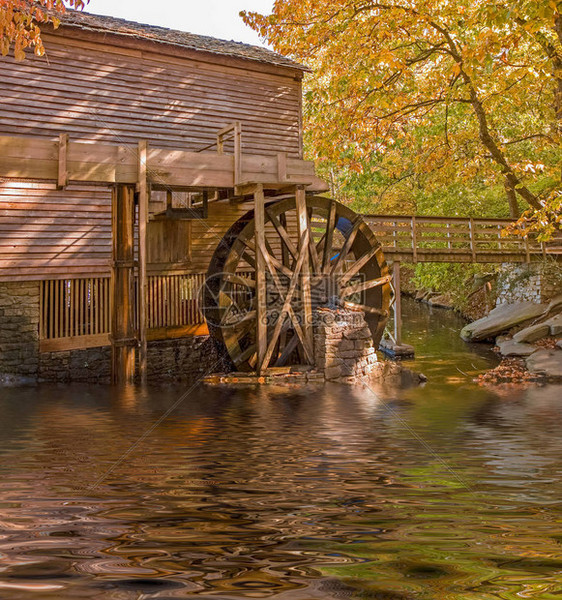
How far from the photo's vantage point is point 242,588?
2.15 m

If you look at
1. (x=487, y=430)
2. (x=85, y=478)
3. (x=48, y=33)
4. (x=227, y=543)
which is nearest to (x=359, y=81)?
(x=48, y=33)

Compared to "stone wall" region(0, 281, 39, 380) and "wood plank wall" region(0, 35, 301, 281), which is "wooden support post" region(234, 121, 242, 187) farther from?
"stone wall" region(0, 281, 39, 380)

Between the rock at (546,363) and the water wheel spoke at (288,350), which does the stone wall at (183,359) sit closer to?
the water wheel spoke at (288,350)

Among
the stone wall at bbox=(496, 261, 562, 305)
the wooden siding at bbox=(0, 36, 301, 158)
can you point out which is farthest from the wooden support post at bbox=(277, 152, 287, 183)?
the stone wall at bbox=(496, 261, 562, 305)

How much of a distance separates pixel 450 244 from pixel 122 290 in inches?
451

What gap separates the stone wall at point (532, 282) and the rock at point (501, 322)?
27.2 inches

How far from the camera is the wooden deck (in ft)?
53.2

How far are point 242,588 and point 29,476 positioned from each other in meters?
2.65

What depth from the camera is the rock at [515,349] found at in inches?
579

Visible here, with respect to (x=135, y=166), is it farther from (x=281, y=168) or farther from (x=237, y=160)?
(x=281, y=168)

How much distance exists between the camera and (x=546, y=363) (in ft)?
41.6

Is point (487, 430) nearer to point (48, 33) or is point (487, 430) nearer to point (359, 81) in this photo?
point (359, 81)

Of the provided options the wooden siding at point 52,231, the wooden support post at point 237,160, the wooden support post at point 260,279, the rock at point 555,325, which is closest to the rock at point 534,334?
the rock at point 555,325

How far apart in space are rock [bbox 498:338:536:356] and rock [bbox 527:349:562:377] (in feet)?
2.30
